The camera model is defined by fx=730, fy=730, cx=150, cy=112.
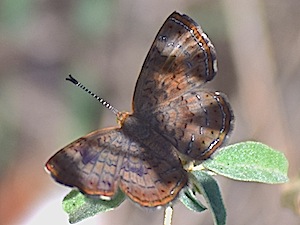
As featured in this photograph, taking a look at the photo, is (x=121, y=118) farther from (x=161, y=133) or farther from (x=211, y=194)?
(x=211, y=194)

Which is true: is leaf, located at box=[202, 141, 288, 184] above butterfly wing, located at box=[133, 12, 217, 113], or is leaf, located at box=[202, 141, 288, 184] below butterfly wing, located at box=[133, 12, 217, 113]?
below

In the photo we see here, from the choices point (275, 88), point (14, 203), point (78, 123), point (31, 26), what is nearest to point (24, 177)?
point (14, 203)

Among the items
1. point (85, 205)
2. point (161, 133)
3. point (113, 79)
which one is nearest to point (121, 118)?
point (161, 133)

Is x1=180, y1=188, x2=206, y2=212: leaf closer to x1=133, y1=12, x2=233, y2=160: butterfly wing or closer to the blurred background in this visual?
x1=133, y1=12, x2=233, y2=160: butterfly wing

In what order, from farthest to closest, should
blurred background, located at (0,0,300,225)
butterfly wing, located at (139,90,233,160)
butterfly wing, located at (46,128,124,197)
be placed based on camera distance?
blurred background, located at (0,0,300,225)
butterfly wing, located at (139,90,233,160)
butterfly wing, located at (46,128,124,197)

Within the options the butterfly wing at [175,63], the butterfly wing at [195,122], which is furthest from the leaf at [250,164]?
the butterfly wing at [175,63]

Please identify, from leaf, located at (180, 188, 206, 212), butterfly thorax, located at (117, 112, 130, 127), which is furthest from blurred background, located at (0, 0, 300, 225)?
leaf, located at (180, 188, 206, 212)
